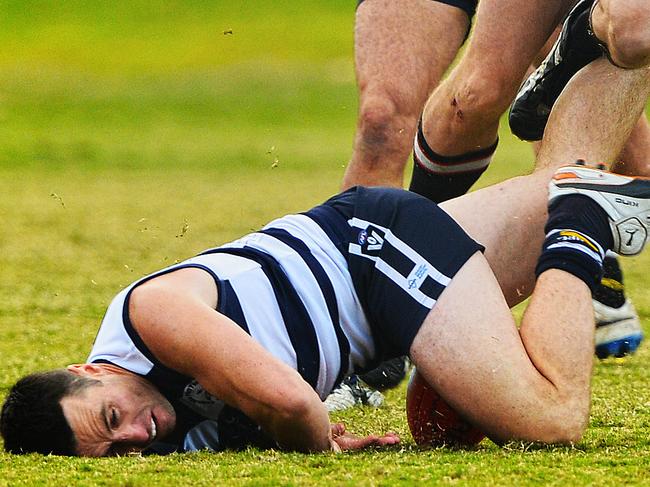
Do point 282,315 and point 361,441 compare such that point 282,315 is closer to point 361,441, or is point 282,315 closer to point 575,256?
point 361,441

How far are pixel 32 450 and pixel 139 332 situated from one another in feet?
1.11

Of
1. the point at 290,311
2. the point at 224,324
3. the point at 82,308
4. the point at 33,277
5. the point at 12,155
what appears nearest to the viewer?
the point at 224,324

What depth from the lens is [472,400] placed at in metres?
2.58

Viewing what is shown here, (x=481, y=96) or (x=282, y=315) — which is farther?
(x=481, y=96)

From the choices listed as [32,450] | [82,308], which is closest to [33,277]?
[82,308]

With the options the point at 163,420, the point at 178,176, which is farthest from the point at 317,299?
the point at 178,176

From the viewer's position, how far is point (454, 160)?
3898mm

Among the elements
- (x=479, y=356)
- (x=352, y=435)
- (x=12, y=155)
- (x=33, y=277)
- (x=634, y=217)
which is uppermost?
(x=634, y=217)

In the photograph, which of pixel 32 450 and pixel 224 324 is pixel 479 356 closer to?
pixel 224 324

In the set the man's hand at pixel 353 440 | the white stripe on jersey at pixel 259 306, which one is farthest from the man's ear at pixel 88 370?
the man's hand at pixel 353 440

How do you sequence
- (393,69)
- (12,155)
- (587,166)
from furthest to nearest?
(12,155), (393,69), (587,166)

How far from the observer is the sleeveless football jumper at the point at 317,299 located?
2.62 m

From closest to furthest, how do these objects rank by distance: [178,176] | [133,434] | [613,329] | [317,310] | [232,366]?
[232,366]
[133,434]
[317,310]
[613,329]
[178,176]

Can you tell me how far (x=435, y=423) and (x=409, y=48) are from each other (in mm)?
1486
